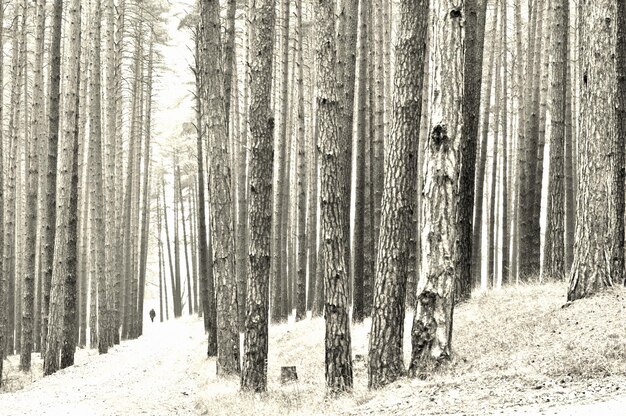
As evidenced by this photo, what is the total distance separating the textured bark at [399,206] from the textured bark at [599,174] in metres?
2.77

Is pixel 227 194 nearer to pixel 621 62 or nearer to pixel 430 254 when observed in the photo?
pixel 430 254

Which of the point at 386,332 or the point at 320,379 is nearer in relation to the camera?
the point at 386,332

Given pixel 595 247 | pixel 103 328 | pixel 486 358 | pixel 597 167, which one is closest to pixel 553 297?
pixel 595 247

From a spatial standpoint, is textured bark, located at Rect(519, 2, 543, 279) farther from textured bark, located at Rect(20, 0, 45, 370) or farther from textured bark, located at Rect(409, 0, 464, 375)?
textured bark, located at Rect(20, 0, 45, 370)

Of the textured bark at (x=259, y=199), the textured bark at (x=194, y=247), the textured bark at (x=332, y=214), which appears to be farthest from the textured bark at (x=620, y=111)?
the textured bark at (x=194, y=247)

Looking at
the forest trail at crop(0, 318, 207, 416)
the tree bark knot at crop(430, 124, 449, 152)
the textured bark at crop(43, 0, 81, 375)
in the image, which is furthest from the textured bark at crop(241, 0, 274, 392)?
the textured bark at crop(43, 0, 81, 375)

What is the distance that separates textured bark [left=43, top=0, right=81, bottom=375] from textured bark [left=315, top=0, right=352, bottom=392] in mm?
8607

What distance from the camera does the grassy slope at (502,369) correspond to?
6476mm

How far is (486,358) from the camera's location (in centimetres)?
796

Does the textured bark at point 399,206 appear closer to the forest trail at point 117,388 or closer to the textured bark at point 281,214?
the forest trail at point 117,388

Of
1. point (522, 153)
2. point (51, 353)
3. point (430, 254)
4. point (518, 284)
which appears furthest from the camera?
point (522, 153)

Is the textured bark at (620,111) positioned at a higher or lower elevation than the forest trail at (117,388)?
higher

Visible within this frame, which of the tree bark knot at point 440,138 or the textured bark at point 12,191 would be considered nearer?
the tree bark knot at point 440,138

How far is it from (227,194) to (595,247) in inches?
252
